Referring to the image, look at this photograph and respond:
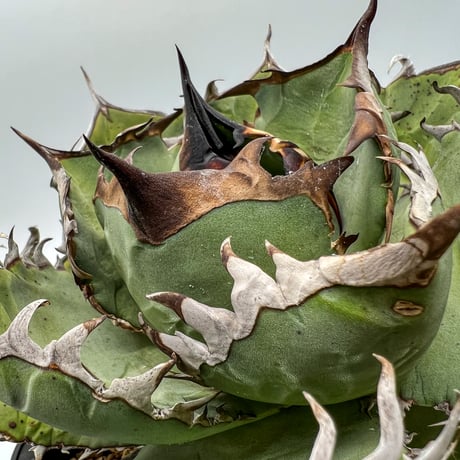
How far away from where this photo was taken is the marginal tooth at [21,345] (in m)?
0.51

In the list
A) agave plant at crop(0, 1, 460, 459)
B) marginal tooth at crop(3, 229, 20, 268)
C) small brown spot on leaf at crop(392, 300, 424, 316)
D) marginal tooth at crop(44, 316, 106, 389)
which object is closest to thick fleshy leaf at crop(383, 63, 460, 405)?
agave plant at crop(0, 1, 460, 459)

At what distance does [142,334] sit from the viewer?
2.26ft

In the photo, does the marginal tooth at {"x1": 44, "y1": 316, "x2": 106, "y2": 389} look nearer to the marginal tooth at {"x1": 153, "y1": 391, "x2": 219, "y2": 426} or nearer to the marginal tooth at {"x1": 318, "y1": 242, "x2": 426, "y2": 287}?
the marginal tooth at {"x1": 153, "y1": 391, "x2": 219, "y2": 426}

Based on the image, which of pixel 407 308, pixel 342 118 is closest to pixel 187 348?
pixel 407 308

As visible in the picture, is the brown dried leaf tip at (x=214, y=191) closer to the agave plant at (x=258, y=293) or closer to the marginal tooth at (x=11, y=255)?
the agave plant at (x=258, y=293)

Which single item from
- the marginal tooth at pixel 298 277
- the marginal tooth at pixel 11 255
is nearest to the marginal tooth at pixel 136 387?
the marginal tooth at pixel 298 277

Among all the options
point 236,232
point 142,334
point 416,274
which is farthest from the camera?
point 142,334

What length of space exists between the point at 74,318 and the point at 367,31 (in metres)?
0.35

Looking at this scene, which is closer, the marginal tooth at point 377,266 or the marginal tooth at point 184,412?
the marginal tooth at point 377,266

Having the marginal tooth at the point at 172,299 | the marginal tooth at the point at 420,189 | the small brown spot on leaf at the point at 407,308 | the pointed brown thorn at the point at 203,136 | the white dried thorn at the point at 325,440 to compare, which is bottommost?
the white dried thorn at the point at 325,440

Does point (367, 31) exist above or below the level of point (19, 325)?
above

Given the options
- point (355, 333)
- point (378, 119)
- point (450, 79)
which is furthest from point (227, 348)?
point (450, 79)

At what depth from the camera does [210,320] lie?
487 millimetres

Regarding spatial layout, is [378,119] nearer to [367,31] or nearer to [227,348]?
[367,31]
